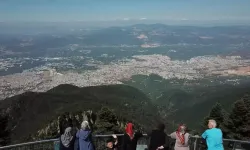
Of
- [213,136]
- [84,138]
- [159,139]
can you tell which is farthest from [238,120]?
[84,138]

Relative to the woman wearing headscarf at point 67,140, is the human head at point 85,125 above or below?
above

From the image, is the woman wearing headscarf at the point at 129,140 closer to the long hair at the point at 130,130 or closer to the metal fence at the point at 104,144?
the long hair at the point at 130,130

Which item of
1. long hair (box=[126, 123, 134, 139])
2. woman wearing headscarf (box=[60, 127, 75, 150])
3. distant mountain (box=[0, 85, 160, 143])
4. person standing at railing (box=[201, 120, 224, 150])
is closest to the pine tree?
person standing at railing (box=[201, 120, 224, 150])

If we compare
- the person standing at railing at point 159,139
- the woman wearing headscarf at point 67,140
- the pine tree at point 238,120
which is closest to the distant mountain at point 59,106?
the pine tree at point 238,120

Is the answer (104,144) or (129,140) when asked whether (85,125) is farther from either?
(104,144)

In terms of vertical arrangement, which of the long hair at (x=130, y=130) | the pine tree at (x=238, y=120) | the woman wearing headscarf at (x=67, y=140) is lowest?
the pine tree at (x=238, y=120)

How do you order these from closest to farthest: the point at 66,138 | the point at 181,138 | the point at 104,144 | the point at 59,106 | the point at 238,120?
the point at 181,138 < the point at 66,138 < the point at 104,144 < the point at 238,120 < the point at 59,106

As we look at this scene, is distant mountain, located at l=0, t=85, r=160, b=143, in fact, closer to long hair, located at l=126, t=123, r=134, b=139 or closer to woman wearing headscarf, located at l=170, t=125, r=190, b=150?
long hair, located at l=126, t=123, r=134, b=139
